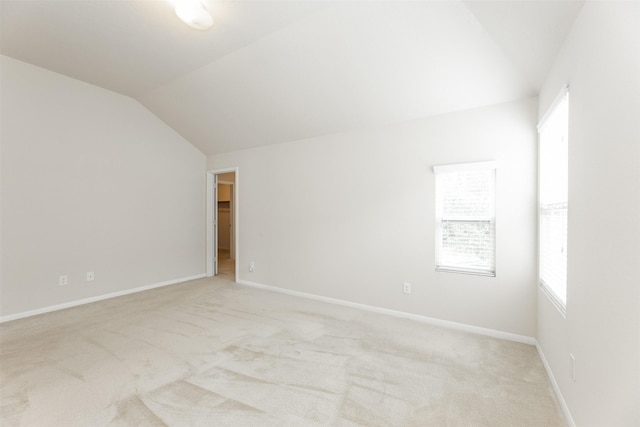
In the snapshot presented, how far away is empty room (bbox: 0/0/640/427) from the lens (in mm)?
1695

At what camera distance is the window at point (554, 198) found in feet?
6.79

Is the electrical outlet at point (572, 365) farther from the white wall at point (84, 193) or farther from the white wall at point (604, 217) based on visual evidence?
the white wall at point (84, 193)

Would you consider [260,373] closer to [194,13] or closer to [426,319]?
[426,319]

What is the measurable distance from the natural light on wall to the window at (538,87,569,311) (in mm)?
2681

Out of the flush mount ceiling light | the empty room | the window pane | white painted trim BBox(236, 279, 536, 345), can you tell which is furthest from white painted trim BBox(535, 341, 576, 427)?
the flush mount ceiling light

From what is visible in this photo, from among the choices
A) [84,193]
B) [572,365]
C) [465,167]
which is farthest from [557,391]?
[84,193]

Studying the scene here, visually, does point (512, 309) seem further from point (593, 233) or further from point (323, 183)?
point (323, 183)

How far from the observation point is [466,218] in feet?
10.4

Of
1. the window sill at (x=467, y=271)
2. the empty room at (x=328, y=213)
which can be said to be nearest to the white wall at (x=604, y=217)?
A: the empty room at (x=328, y=213)

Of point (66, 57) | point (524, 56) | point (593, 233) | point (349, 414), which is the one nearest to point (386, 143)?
point (524, 56)

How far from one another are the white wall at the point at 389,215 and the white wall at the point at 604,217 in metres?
1.06

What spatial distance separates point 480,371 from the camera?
7.67 feet

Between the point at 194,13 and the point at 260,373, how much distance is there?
9.47 feet

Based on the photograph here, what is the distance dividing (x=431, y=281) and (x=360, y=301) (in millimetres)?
994
